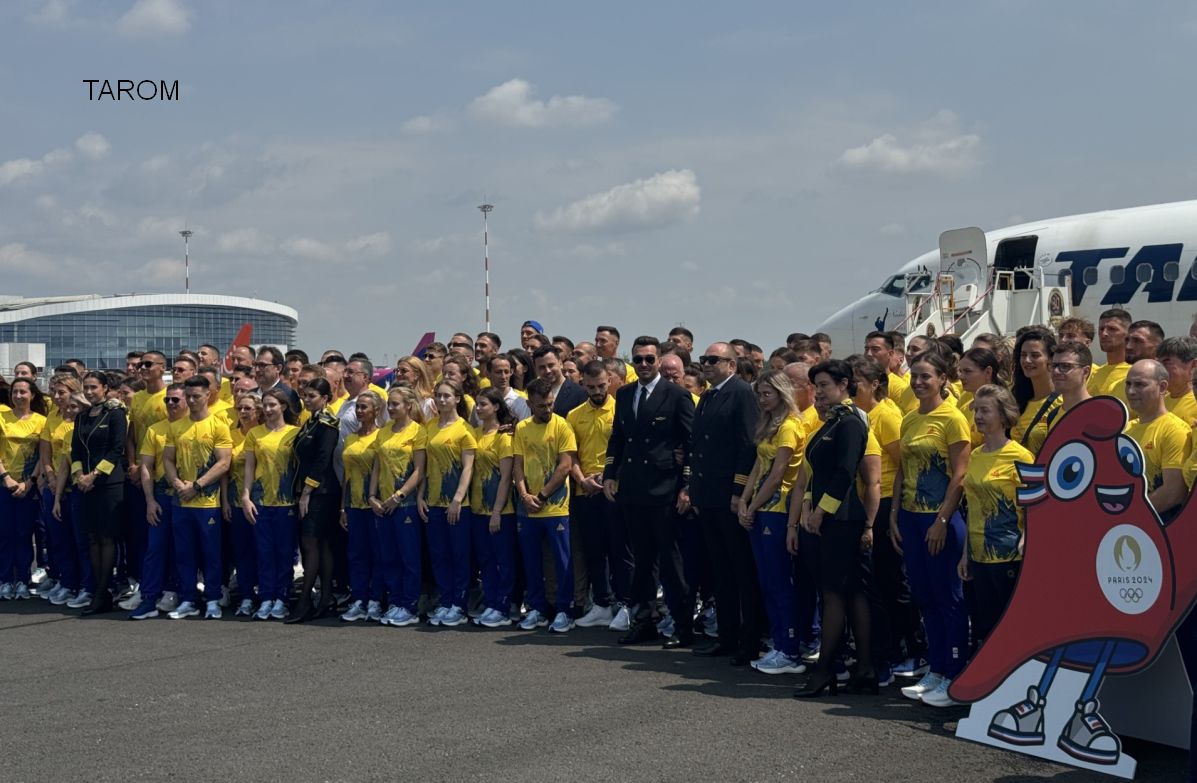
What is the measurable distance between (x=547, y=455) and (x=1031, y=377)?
3628 mm

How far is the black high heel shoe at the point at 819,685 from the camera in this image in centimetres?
662

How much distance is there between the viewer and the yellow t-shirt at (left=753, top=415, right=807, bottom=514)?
290 inches

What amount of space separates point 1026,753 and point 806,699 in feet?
4.83

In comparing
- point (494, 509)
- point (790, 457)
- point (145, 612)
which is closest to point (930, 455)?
point (790, 457)

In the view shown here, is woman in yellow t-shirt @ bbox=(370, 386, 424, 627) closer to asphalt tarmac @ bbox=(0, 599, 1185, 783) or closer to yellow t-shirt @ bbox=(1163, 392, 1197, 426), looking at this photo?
asphalt tarmac @ bbox=(0, 599, 1185, 783)

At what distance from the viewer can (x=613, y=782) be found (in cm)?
518

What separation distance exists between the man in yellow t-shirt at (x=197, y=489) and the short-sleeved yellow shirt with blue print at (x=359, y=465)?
113 centimetres

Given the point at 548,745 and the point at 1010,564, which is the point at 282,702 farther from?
the point at 1010,564

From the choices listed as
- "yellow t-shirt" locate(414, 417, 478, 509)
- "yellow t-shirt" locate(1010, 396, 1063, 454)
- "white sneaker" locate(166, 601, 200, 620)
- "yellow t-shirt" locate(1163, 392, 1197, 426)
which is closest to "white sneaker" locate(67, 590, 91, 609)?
"white sneaker" locate(166, 601, 200, 620)

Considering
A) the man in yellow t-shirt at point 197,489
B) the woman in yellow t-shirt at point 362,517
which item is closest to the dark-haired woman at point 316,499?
the woman in yellow t-shirt at point 362,517

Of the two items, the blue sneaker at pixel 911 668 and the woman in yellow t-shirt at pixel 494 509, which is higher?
the woman in yellow t-shirt at pixel 494 509

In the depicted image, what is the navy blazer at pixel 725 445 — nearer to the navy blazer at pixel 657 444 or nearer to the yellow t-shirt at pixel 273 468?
the navy blazer at pixel 657 444

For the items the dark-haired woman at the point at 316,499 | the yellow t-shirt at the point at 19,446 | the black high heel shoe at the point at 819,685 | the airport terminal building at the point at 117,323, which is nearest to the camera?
the black high heel shoe at the point at 819,685

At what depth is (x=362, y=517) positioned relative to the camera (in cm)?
948
